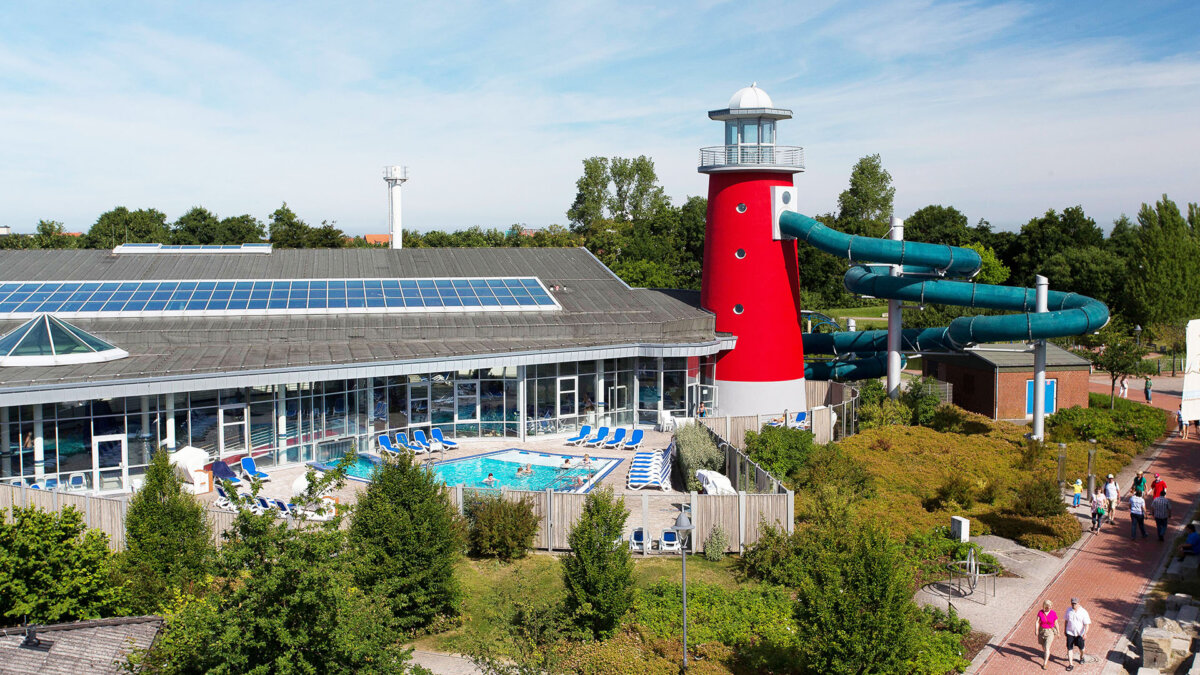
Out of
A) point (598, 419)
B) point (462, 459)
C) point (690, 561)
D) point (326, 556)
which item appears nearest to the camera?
point (326, 556)

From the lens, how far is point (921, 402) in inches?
1330

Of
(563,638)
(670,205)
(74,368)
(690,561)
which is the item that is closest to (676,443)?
(690,561)

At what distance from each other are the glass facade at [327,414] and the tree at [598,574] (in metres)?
14.1

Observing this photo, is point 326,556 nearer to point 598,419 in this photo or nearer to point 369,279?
point 598,419

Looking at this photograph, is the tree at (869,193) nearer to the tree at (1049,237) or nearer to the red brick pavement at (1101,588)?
the tree at (1049,237)

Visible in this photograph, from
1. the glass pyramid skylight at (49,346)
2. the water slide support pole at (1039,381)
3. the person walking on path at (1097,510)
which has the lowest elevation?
the person walking on path at (1097,510)

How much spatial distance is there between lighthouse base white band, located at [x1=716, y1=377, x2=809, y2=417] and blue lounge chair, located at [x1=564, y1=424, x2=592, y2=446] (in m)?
5.68

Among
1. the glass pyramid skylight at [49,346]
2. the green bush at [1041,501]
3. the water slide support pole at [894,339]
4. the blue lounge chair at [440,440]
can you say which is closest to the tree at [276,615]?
the glass pyramid skylight at [49,346]

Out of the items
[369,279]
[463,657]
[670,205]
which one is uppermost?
[670,205]

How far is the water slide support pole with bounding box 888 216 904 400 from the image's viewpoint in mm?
34812

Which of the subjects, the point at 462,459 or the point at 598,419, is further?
the point at 598,419

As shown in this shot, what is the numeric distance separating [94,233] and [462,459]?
2647 inches

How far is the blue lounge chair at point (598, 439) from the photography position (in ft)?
102

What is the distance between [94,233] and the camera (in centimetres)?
8262
